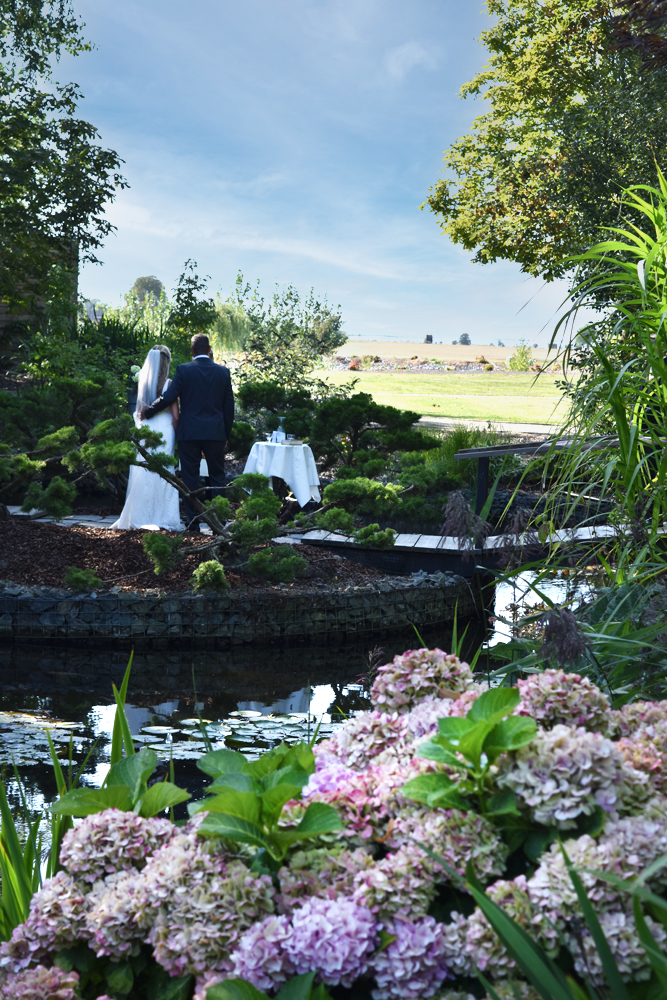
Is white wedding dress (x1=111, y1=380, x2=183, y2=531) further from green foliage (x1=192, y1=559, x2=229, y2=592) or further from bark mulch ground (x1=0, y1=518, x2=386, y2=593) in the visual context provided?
green foliage (x1=192, y1=559, x2=229, y2=592)

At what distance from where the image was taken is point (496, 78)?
17500mm

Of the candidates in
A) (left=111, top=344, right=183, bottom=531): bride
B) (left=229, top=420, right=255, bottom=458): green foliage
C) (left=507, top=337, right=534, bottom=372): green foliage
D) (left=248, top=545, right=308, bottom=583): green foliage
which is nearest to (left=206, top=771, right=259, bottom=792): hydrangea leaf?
(left=248, top=545, right=308, bottom=583): green foliage

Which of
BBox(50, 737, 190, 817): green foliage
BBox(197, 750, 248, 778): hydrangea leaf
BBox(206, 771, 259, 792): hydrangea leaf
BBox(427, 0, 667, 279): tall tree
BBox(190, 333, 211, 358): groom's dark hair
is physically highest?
BBox(427, 0, 667, 279): tall tree

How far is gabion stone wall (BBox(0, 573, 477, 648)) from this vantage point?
560cm

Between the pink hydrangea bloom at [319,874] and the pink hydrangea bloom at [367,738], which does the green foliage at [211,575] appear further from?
the pink hydrangea bloom at [319,874]

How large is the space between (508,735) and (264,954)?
37 cm

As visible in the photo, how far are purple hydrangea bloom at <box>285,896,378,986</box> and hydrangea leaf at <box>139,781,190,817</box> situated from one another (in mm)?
340

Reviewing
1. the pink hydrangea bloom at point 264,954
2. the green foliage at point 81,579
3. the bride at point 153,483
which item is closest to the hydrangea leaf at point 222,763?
the pink hydrangea bloom at point 264,954

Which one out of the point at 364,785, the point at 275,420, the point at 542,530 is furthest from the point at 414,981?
the point at 275,420

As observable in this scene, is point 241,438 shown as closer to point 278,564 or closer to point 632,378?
point 278,564

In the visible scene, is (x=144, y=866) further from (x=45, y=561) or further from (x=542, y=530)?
(x=45, y=561)

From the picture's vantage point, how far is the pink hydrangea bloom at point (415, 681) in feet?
4.22

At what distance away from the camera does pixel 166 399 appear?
26.8ft

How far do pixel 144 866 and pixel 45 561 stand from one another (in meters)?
5.78
